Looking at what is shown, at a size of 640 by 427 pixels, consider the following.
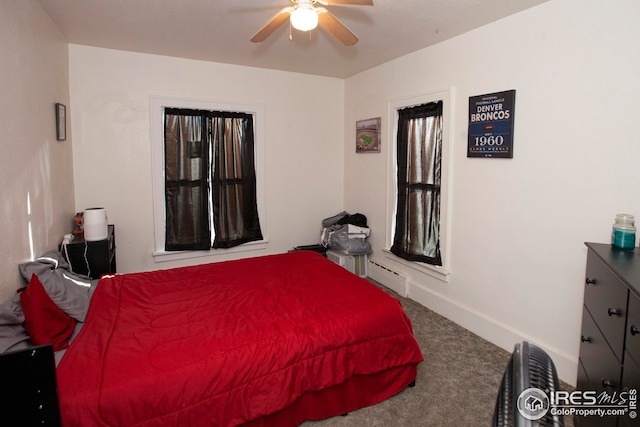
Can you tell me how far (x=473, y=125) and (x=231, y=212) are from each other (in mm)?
2796

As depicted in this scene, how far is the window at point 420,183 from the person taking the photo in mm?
3441

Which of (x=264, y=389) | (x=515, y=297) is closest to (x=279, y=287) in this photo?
(x=264, y=389)

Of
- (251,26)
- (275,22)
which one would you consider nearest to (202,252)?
(251,26)

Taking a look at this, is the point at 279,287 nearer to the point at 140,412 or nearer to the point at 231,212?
the point at 140,412

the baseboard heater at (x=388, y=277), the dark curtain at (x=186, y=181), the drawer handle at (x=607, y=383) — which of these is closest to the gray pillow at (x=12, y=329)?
the dark curtain at (x=186, y=181)

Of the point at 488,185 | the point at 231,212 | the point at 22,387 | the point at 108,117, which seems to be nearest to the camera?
the point at 22,387

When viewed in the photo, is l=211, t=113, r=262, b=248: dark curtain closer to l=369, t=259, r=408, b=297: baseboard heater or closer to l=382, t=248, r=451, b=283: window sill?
l=369, t=259, r=408, b=297: baseboard heater

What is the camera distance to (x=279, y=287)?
269 cm

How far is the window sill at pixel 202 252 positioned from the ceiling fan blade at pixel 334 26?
2.75 metres

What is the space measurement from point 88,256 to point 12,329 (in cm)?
132

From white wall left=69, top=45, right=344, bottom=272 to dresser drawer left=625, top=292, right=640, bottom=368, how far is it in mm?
3695

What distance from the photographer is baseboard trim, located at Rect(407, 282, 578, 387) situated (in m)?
2.50

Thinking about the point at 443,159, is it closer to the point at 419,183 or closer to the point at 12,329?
the point at 419,183

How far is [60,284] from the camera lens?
226 cm
